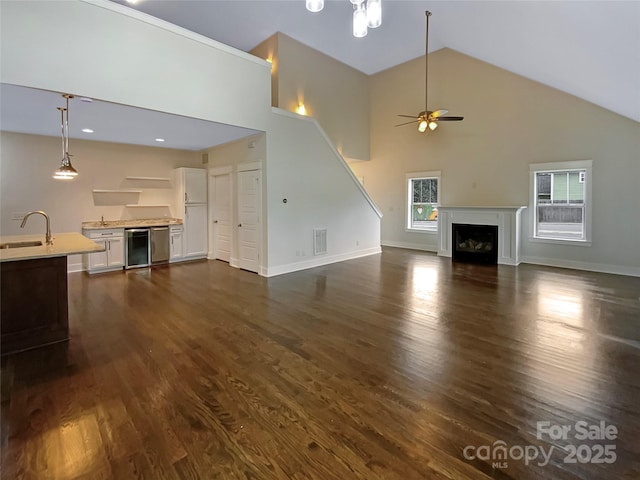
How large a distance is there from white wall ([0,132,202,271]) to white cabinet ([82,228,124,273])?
1.60 ft

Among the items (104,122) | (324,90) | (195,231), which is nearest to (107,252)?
(195,231)

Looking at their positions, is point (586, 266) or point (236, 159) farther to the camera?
point (236, 159)

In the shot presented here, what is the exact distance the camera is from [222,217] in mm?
7453

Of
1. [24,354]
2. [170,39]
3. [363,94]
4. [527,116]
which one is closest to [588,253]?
[527,116]

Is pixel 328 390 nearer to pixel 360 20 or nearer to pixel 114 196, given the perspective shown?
pixel 360 20

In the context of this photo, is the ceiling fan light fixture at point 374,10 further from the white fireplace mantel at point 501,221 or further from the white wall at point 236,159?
the white fireplace mantel at point 501,221

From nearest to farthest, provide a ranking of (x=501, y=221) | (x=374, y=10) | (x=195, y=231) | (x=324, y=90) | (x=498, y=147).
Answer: (x=374, y=10) < (x=501, y=221) < (x=498, y=147) < (x=195, y=231) < (x=324, y=90)

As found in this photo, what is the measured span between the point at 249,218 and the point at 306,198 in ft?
4.10

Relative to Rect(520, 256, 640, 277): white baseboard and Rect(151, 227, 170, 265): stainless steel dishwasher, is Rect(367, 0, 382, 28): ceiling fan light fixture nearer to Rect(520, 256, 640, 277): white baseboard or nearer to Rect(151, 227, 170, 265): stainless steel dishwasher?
Rect(151, 227, 170, 265): stainless steel dishwasher

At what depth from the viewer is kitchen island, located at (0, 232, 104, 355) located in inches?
115

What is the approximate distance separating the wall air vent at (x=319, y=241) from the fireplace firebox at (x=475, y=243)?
3.12 metres

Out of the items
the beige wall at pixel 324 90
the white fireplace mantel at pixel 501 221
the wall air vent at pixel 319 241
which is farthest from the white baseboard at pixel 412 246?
the wall air vent at pixel 319 241

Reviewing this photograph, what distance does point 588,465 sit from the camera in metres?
1.67

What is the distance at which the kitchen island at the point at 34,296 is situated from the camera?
293 centimetres
